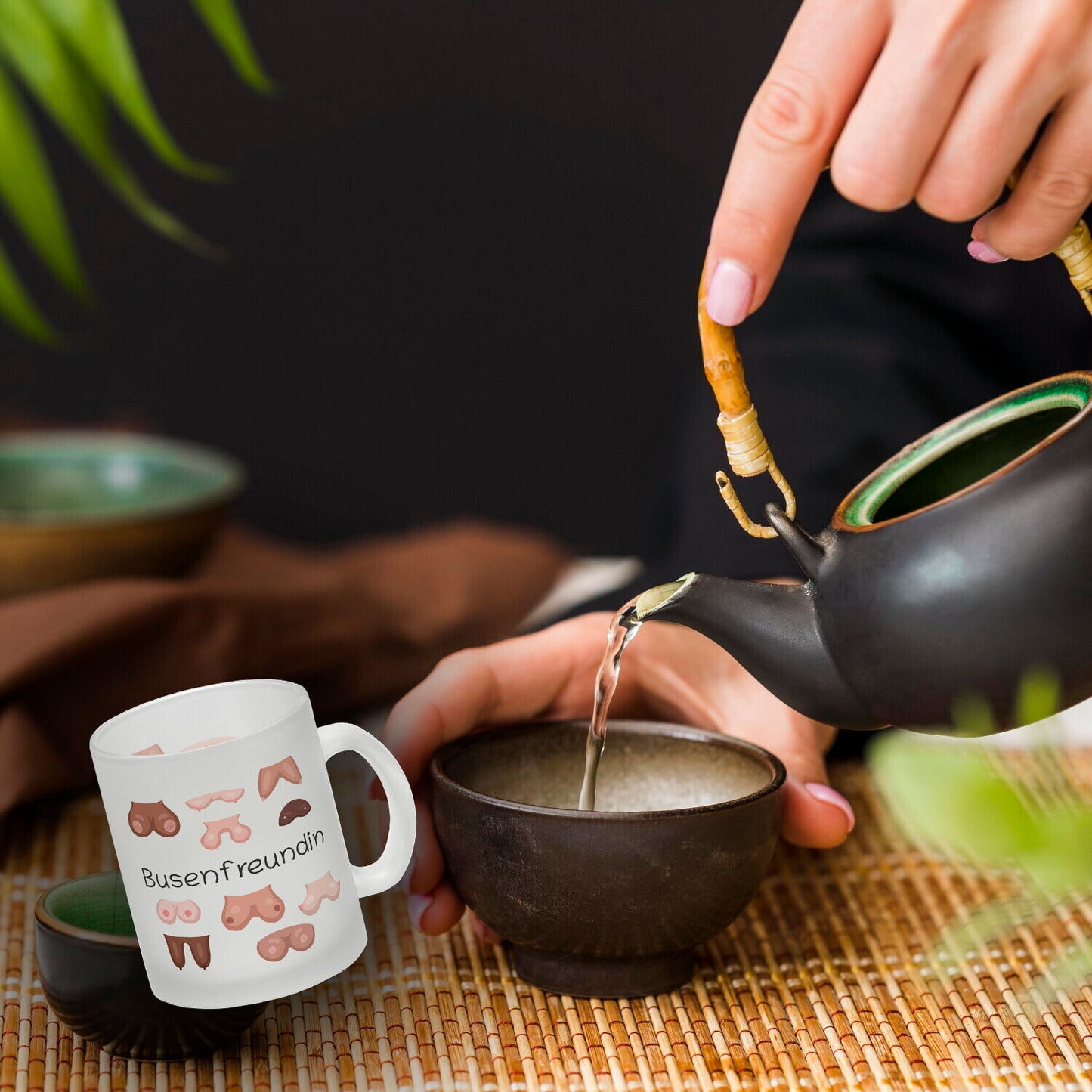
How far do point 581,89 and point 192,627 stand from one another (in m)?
1.15

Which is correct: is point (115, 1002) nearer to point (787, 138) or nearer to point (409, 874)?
point (409, 874)

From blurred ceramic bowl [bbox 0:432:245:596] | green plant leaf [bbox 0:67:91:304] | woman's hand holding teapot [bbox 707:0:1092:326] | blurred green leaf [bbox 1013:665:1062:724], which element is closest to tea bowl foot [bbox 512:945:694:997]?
blurred green leaf [bbox 1013:665:1062:724]

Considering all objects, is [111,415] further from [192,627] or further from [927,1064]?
[927,1064]

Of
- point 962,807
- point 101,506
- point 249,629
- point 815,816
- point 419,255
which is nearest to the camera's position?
point 962,807

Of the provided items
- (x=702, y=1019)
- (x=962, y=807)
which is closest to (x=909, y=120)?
(x=962, y=807)

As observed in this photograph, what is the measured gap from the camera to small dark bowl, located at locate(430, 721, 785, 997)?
624mm

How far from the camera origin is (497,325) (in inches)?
79.1

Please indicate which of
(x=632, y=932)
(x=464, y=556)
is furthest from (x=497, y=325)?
(x=632, y=932)

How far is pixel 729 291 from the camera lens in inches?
23.5

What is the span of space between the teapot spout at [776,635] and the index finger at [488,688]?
0.58 feet

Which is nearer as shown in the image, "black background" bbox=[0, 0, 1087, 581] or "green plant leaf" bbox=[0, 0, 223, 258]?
"green plant leaf" bbox=[0, 0, 223, 258]

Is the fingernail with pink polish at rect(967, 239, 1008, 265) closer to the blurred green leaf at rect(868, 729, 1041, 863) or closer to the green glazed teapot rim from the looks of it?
the green glazed teapot rim

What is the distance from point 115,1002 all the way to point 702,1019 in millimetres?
288

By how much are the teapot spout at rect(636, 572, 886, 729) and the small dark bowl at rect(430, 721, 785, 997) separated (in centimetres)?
6
